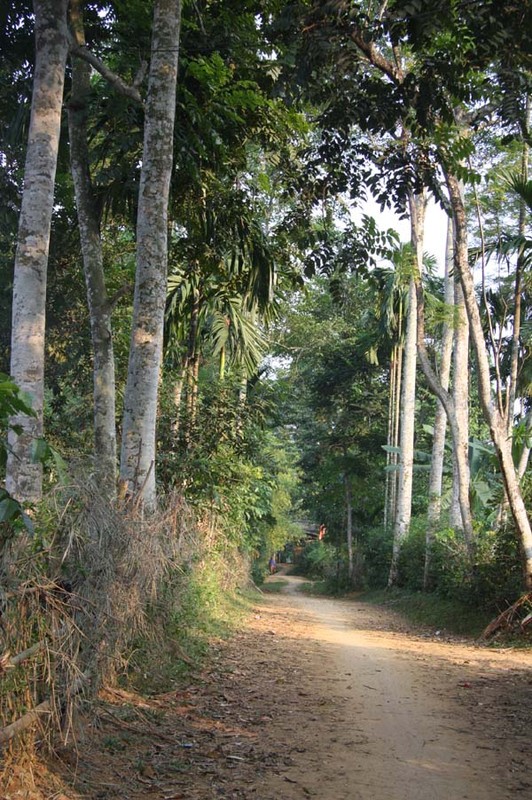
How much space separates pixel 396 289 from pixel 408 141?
15.1m

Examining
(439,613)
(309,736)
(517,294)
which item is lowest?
(439,613)

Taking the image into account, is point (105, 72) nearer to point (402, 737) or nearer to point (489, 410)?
point (489, 410)

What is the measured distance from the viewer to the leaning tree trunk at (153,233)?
8.30 metres

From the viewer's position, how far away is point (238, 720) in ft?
21.5

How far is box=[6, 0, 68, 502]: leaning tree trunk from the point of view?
6887 mm

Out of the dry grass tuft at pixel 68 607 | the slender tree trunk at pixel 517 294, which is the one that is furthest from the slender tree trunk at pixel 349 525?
the dry grass tuft at pixel 68 607

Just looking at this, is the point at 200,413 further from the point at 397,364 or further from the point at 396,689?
the point at 397,364

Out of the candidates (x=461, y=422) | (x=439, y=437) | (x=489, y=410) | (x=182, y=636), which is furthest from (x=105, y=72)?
(x=439, y=437)

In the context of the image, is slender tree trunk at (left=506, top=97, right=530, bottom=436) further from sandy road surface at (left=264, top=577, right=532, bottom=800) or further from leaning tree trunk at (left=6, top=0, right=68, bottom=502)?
leaning tree trunk at (left=6, top=0, right=68, bottom=502)

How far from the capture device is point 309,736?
236 inches

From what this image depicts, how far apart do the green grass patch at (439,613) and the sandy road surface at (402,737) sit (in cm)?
329

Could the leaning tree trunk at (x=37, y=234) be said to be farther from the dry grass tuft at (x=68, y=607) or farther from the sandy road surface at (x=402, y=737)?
the sandy road surface at (x=402, y=737)

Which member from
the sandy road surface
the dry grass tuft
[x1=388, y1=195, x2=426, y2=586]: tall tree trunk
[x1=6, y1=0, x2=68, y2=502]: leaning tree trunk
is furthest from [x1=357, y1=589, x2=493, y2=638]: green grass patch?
[x1=6, y1=0, x2=68, y2=502]: leaning tree trunk

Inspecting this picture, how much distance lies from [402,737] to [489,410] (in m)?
6.89
